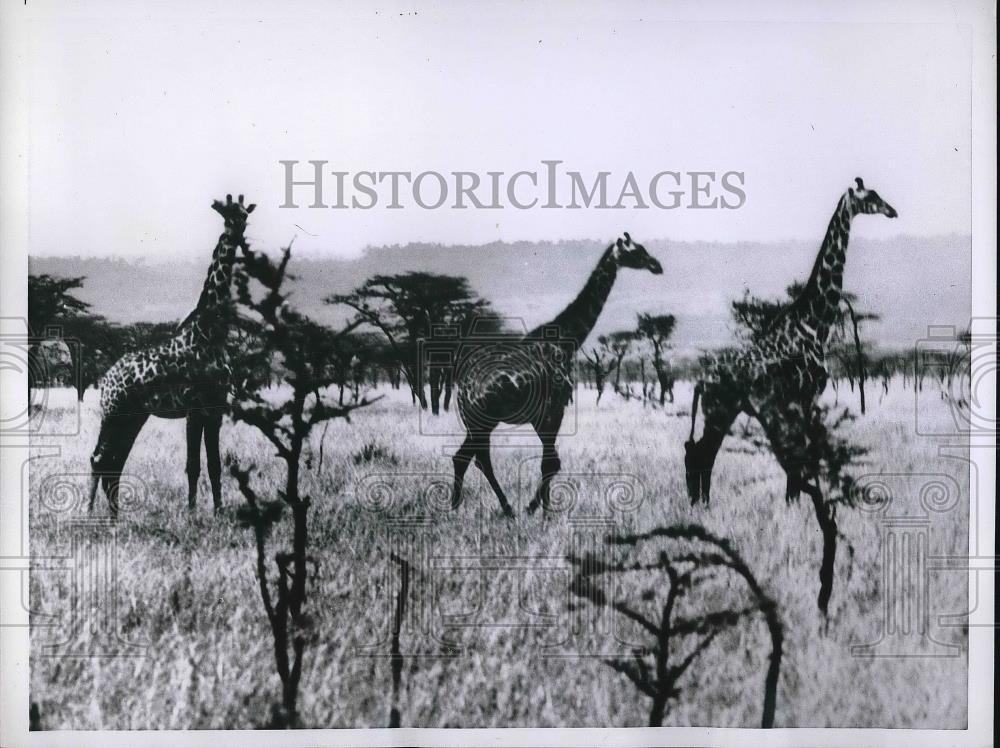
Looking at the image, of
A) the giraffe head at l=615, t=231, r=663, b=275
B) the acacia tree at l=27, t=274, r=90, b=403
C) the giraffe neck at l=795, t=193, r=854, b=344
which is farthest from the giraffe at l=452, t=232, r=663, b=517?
the acacia tree at l=27, t=274, r=90, b=403

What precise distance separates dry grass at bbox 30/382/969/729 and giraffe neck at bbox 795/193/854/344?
0.27m

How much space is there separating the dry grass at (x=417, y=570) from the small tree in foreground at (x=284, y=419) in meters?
0.03

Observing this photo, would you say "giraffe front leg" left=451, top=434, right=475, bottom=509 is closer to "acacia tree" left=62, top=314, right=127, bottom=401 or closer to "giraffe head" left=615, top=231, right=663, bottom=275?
"giraffe head" left=615, top=231, right=663, bottom=275

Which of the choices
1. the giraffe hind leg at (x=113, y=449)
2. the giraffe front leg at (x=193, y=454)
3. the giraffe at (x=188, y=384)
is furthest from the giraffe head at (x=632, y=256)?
the giraffe hind leg at (x=113, y=449)

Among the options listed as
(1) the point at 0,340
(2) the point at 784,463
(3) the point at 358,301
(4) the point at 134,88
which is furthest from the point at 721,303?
(1) the point at 0,340

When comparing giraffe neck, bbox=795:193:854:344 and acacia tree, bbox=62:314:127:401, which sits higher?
giraffe neck, bbox=795:193:854:344

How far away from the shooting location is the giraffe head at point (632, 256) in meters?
2.04

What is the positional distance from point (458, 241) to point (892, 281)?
45.4 inches

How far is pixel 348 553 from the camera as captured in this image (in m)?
2.06

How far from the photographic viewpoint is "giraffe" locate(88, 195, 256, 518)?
2.03 metres

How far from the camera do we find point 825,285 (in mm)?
2045

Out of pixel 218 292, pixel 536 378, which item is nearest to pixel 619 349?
pixel 536 378

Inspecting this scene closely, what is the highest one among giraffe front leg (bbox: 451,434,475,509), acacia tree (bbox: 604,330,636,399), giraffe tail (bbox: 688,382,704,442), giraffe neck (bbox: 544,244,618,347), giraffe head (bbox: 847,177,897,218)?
giraffe head (bbox: 847,177,897,218)

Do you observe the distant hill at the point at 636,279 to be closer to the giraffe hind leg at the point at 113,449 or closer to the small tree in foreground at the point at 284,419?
the small tree in foreground at the point at 284,419
